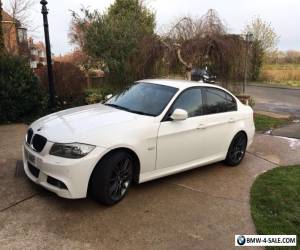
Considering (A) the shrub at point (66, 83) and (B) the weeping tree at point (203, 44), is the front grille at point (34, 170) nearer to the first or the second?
(A) the shrub at point (66, 83)

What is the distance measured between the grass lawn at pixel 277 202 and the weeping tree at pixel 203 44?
→ 202 inches

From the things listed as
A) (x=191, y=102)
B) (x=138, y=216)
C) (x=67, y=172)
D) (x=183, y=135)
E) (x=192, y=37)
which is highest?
(x=192, y=37)

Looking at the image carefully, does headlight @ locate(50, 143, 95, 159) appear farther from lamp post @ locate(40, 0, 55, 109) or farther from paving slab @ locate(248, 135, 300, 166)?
lamp post @ locate(40, 0, 55, 109)

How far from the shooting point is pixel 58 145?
387cm

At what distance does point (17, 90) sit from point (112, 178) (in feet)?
17.1

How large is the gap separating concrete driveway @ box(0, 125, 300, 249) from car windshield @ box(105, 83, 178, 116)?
3.65 ft

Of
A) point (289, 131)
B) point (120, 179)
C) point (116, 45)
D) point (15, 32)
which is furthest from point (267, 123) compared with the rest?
point (15, 32)

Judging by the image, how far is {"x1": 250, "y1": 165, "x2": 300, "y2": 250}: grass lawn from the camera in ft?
13.1

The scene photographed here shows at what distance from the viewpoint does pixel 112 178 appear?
4.09m

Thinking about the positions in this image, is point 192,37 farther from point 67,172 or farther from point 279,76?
point 279,76

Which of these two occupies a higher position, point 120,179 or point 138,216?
point 120,179

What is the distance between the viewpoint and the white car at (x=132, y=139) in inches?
152

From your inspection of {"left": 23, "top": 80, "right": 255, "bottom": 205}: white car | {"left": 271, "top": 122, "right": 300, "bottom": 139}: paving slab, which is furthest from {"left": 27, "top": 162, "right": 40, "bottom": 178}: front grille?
{"left": 271, "top": 122, "right": 300, "bottom": 139}: paving slab

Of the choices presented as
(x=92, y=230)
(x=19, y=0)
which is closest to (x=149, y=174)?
(x=92, y=230)
